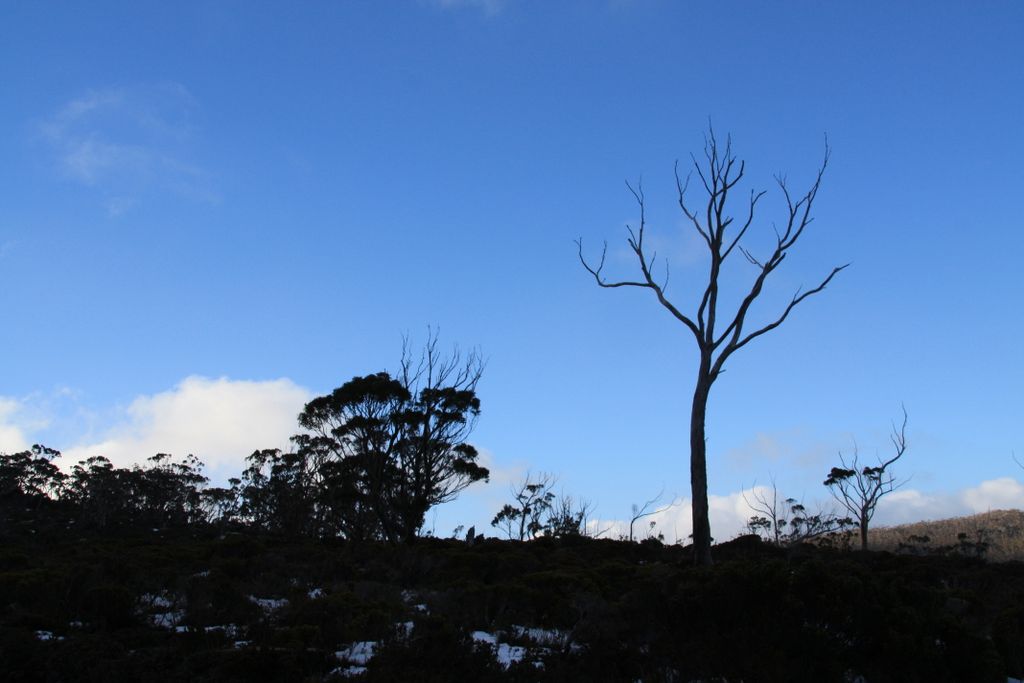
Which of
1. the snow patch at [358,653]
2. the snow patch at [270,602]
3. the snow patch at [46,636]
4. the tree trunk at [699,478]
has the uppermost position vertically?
the tree trunk at [699,478]

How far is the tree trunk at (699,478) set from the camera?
43.5 feet

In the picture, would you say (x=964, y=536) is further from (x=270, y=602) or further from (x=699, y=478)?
(x=270, y=602)

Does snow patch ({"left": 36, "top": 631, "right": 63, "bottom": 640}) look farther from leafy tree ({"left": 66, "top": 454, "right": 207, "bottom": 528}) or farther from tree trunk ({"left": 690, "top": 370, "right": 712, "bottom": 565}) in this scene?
leafy tree ({"left": 66, "top": 454, "right": 207, "bottom": 528})

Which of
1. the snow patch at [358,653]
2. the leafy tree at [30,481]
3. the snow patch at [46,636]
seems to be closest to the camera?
the snow patch at [358,653]

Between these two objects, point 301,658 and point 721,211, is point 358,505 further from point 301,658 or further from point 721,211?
point 301,658

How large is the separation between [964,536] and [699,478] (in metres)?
16.9

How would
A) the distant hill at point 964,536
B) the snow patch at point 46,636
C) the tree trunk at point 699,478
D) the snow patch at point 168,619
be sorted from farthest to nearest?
the distant hill at point 964,536, the tree trunk at point 699,478, the snow patch at point 168,619, the snow patch at point 46,636

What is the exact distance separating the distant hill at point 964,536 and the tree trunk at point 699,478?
1387 cm

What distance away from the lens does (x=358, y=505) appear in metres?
34.4

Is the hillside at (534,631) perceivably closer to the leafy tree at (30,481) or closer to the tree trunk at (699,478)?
the tree trunk at (699,478)

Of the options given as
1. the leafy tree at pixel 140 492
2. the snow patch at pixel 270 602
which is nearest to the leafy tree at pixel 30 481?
the leafy tree at pixel 140 492

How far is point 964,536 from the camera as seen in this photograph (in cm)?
2527

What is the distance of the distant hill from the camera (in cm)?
2461

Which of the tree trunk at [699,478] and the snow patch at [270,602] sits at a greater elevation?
the tree trunk at [699,478]
